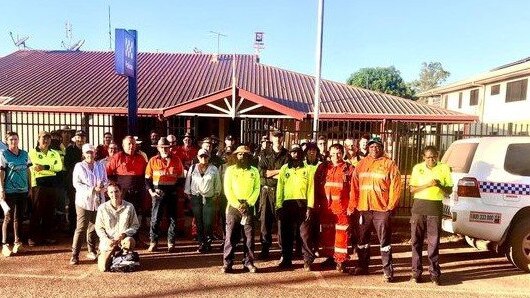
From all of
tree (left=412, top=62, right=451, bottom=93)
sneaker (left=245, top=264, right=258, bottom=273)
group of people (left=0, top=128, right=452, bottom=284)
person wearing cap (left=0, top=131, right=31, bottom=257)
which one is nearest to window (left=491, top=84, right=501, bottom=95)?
group of people (left=0, top=128, right=452, bottom=284)

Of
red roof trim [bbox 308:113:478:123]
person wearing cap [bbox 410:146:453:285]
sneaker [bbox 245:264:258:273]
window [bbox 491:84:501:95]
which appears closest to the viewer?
person wearing cap [bbox 410:146:453:285]

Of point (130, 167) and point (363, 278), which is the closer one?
point (363, 278)

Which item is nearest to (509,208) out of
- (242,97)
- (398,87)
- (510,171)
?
(510,171)

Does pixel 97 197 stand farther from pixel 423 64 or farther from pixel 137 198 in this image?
pixel 423 64

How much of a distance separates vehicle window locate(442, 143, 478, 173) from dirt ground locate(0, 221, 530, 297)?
4.91 ft

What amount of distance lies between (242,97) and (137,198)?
6037 mm

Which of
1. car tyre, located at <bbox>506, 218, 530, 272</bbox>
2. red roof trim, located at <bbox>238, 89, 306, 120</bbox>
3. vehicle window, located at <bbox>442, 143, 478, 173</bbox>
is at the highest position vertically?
red roof trim, located at <bbox>238, 89, 306, 120</bbox>

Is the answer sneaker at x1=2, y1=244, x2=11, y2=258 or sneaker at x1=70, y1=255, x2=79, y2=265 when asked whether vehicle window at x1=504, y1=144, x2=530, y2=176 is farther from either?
sneaker at x1=2, y1=244, x2=11, y2=258

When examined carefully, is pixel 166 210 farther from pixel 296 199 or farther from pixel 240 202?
pixel 296 199

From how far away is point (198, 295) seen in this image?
15.5 feet

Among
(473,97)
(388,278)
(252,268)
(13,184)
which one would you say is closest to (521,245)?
(388,278)

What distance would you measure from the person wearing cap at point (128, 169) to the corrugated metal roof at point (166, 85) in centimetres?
735

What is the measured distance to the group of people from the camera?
5.26 metres

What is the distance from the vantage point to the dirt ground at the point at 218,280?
15.9 ft
